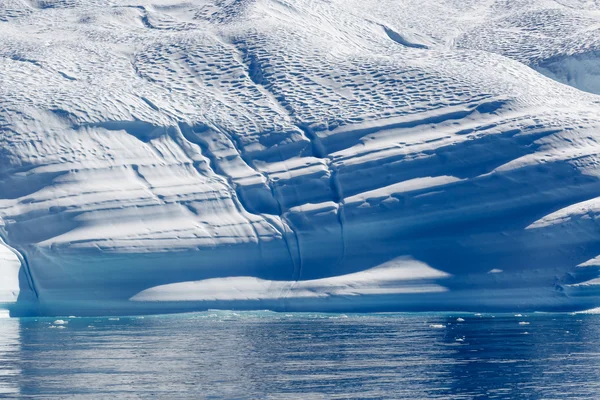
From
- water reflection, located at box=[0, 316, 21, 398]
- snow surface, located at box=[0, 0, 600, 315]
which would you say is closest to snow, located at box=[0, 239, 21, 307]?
snow surface, located at box=[0, 0, 600, 315]

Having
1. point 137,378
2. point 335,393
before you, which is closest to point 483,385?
point 335,393

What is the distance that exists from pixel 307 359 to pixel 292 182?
13.1 m

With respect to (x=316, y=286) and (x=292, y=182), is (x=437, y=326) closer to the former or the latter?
(x=316, y=286)

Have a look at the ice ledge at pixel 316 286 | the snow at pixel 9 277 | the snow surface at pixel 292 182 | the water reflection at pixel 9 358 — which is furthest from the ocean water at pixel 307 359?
the snow surface at pixel 292 182

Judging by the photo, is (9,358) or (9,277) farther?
(9,277)

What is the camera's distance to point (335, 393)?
50.1 feet

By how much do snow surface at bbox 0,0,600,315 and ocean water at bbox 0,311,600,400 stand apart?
A: 1.94 meters

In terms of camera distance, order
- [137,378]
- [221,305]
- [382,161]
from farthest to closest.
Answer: [382,161] → [221,305] → [137,378]

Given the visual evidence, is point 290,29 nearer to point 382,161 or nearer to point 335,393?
point 382,161

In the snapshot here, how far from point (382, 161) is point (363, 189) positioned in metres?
0.93

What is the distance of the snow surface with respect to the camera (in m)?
29.2

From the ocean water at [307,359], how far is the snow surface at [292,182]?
1943 mm

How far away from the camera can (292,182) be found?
3158 cm

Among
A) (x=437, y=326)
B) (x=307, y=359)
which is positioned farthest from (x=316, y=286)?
(x=307, y=359)
